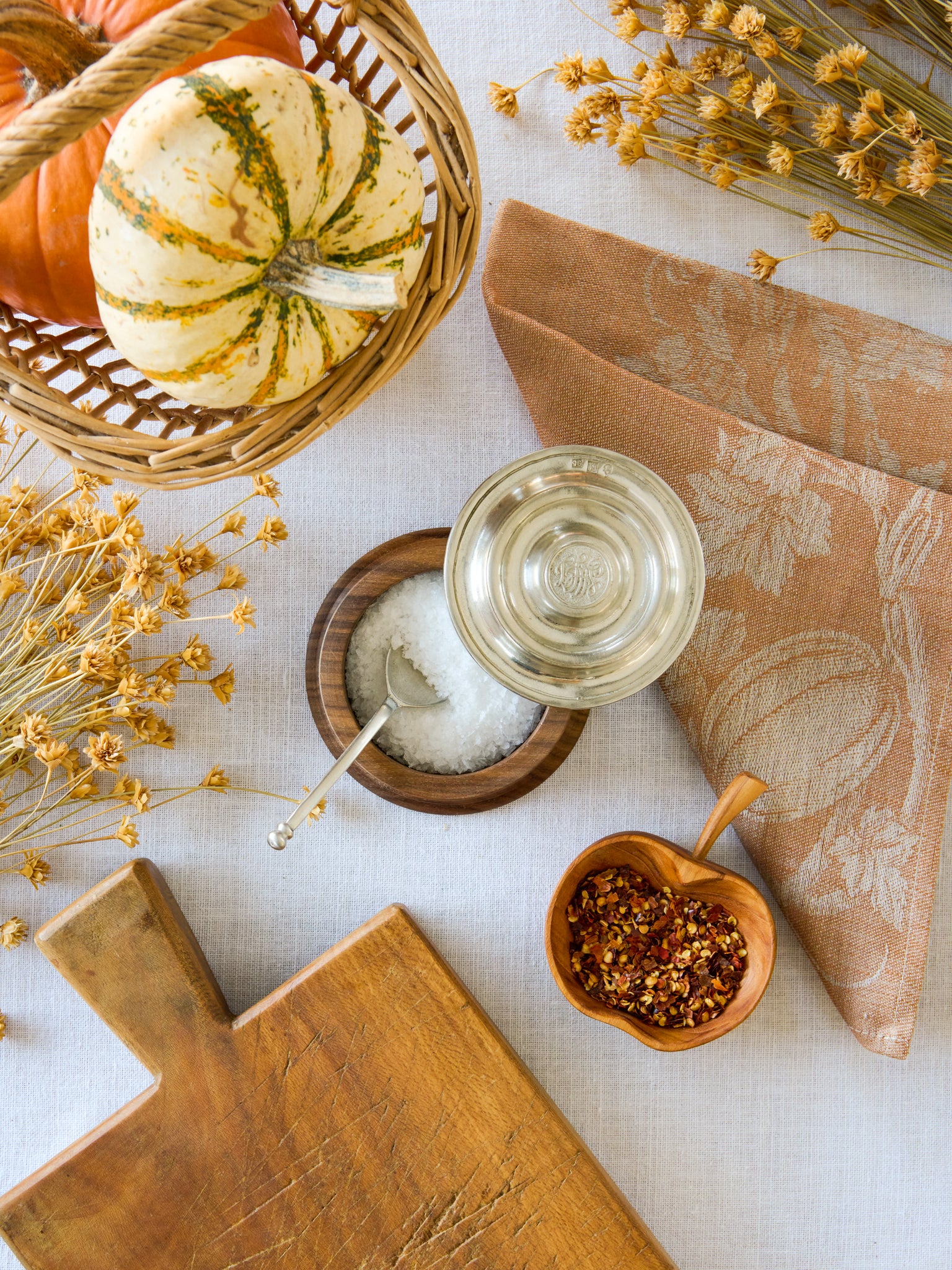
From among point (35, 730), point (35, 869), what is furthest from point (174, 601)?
point (35, 869)

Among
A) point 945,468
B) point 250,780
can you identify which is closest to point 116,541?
point 250,780

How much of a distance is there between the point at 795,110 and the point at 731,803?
656 mm

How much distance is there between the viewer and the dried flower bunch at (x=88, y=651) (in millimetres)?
754

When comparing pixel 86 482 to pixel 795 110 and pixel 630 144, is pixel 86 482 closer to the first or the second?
pixel 630 144

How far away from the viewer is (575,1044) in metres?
0.93

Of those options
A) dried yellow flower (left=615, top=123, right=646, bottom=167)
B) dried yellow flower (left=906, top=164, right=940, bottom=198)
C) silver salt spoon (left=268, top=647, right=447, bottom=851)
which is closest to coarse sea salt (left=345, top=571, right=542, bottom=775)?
silver salt spoon (left=268, top=647, right=447, bottom=851)

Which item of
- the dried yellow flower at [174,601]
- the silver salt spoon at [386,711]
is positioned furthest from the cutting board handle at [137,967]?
the dried yellow flower at [174,601]

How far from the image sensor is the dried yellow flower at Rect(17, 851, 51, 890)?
86 cm

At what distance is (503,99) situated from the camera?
0.88 metres

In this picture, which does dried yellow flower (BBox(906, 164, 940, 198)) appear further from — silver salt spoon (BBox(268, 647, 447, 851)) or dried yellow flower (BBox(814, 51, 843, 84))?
silver salt spoon (BBox(268, 647, 447, 851))

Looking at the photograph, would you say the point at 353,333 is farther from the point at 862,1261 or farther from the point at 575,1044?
the point at 862,1261

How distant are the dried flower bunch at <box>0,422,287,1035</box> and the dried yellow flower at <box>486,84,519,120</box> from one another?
0.43m

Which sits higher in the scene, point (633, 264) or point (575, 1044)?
point (633, 264)

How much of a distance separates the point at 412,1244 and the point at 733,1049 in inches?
14.0
